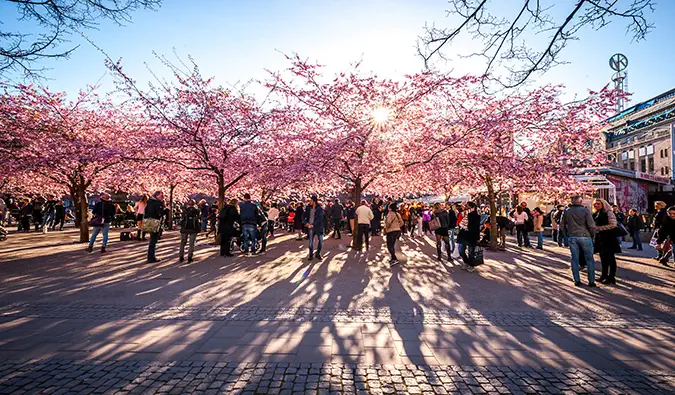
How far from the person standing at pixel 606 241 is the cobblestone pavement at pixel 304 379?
17.2ft

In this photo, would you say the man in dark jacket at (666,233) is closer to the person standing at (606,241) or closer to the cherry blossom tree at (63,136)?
the person standing at (606,241)

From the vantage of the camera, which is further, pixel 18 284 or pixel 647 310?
pixel 18 284

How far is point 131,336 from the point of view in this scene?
4535 mm

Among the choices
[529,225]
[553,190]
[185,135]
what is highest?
[185,135]

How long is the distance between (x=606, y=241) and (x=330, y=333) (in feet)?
Result: 23.0

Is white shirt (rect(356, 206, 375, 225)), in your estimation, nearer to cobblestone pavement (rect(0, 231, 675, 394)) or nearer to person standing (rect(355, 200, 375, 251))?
person standing (rect(355, 200, 375, 251))

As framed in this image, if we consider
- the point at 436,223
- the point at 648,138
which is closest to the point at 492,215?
the point at 436,223

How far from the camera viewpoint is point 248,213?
12.2 meters

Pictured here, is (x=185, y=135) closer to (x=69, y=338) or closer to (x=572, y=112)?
(x=69, y=338)

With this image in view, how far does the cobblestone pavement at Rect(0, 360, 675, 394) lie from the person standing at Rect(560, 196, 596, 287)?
4723 mm

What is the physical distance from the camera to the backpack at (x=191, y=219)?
10688 millimetres

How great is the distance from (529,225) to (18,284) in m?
16.4

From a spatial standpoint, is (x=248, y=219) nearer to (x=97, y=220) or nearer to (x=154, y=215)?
(x=154, y=215)

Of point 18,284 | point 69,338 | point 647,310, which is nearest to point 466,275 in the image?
point 647,310
